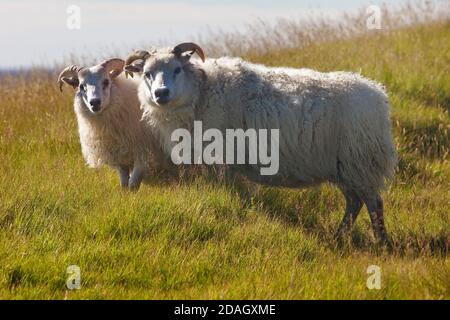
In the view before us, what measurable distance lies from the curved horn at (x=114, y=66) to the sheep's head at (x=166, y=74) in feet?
0.94

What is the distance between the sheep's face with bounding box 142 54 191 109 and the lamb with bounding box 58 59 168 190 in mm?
522

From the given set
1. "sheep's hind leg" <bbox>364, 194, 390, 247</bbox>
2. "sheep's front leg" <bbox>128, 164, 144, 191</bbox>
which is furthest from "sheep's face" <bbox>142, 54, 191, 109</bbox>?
"sheep's hind leg" <bbox>364, 194, 390, 247</bbox>

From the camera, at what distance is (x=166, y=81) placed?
7.30m

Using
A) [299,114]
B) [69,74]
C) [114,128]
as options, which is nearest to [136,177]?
[114,128]

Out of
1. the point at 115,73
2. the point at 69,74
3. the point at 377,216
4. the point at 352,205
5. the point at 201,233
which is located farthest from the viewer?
the point at 69,74

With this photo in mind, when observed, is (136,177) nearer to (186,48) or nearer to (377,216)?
(186,48)

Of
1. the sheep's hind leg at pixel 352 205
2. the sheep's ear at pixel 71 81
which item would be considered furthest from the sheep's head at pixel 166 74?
the sheep's hind leg at pixel 352 205

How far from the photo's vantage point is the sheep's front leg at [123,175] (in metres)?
7.94

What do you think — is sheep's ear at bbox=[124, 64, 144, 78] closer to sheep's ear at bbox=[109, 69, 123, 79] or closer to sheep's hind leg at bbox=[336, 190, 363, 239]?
sheep's ear at bbox=[109, 69, 123, 79]

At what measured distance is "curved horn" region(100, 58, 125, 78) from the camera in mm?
7926

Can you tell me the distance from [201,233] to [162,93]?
144 centimetres

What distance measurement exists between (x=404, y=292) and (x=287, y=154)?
2.27 m

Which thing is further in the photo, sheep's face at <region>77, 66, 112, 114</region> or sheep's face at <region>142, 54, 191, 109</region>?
sheep's face at <region>77, 66, 112, 114</region>
